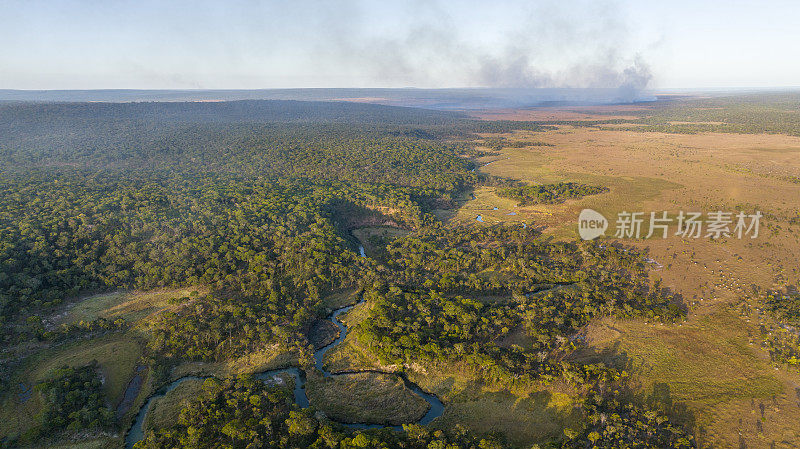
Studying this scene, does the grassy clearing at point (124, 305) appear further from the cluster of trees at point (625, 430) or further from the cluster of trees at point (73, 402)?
the cluster of trees at point (625, 430)

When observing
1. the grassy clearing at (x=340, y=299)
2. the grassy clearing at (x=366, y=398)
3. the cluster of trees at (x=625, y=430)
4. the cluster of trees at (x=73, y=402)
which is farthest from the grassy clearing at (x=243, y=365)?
the cluster of trees at (x=625, y=430)

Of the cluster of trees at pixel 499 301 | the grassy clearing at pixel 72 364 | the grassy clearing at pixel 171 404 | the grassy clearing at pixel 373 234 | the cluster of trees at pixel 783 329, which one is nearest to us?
the grassy clearing at pixel 72 364

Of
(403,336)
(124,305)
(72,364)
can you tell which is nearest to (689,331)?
(403,336)

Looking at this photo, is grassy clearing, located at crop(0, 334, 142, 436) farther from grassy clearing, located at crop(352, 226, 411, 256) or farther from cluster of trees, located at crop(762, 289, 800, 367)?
cluster of trees, located at crop(762, 289, 800, 367)

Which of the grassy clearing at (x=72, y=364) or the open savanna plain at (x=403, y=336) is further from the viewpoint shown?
the open savanna plain at (x=403, y=336)

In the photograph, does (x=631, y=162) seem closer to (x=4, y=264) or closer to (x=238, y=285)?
(x=238, y=285)

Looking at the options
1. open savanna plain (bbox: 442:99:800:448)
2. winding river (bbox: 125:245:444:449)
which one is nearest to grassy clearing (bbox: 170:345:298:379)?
winding river (bbox: 125:245:444:449)
